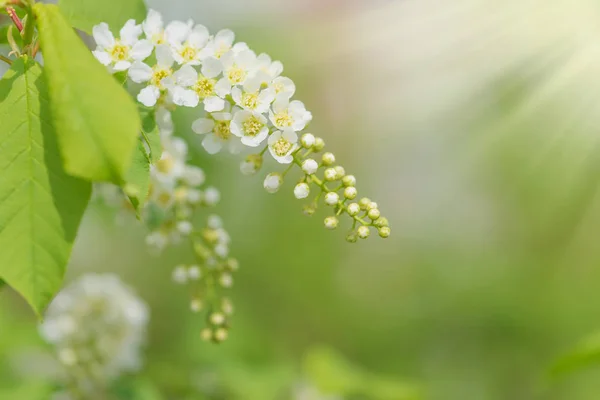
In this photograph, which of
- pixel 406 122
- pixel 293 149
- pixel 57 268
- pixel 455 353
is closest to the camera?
pixel 57 268

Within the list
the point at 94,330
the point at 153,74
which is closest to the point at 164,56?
the point at 153,74

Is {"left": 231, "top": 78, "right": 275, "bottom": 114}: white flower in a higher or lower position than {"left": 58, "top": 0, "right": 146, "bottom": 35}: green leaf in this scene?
lower

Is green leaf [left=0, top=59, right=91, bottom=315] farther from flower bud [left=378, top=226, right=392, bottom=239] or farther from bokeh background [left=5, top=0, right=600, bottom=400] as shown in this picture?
bokeh background [left=5, top=0, right=600, bottom=400]

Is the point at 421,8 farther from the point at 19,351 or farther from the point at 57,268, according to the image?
the point at 57,268

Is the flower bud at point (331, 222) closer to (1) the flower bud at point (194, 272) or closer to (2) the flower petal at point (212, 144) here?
(2) the flower petal at point (212, 144)

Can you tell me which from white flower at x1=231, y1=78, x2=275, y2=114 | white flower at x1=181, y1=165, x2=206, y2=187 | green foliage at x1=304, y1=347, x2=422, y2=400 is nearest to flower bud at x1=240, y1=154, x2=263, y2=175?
white flower at x1=231, y1=78, x2=275, y2=114

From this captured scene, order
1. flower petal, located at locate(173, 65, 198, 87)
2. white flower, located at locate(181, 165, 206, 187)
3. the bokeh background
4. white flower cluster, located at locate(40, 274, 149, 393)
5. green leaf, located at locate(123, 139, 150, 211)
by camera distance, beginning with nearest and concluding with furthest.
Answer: green leaf, located at locate(123, 139, 150, 211)
flower petal, located at locate(173, 65, 198, 87)
white flower, located at locate(181, 165, 206, 187)
white flower cluster, located at locate(40, 274, 149, 393)
the bokeh background

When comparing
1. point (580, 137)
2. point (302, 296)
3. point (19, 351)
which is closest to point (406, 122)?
point (580, 137)
